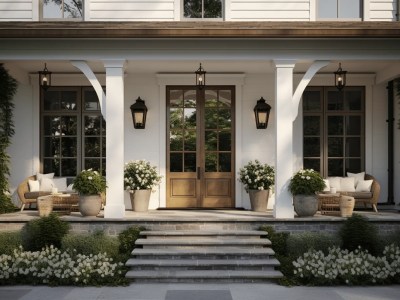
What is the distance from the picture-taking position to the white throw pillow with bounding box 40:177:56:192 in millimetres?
9804

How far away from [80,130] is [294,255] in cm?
553

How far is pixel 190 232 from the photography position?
789 centimetres

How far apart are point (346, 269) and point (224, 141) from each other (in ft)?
14.4

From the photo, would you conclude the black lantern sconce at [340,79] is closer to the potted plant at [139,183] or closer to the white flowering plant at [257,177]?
the white flowering plant at [257,177]

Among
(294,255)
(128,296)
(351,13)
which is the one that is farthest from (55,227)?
(351,13)

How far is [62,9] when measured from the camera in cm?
964

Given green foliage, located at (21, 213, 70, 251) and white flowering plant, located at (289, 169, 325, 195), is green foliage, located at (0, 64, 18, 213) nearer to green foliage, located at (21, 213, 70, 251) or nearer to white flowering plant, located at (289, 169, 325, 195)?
green foliage, located at (21, 213, 70, 251)

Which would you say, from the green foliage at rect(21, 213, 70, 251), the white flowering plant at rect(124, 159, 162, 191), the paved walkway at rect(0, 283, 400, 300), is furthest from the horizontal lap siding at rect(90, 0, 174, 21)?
the paved walkway at rect(0, 283, 400, 300)

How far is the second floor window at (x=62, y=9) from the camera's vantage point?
379 inches

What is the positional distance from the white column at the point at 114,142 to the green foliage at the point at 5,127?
2519 mm

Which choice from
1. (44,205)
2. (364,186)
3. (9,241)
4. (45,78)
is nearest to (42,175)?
(44,205)

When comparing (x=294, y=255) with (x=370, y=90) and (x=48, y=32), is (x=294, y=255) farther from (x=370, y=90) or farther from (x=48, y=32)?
(x=48, y=32)

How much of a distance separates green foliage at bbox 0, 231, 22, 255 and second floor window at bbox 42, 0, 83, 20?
4569 millimetres

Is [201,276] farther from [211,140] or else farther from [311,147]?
[311,147]
